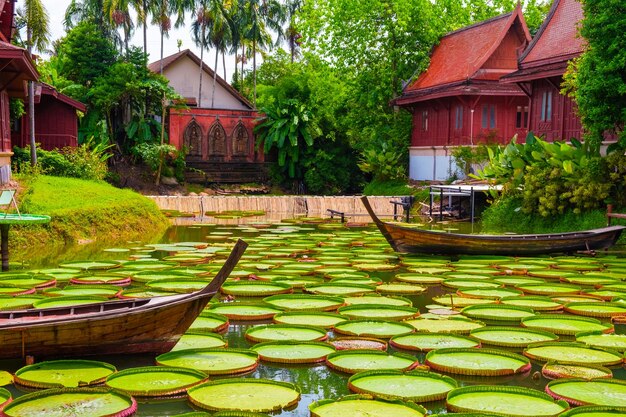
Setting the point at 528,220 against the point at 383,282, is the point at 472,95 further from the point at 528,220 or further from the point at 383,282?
the point at 383,282

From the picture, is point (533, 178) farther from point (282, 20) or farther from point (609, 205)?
point (282, 20)

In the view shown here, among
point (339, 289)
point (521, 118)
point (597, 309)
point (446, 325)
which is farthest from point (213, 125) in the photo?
point (446, 325)

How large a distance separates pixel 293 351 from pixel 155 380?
1.60 metres

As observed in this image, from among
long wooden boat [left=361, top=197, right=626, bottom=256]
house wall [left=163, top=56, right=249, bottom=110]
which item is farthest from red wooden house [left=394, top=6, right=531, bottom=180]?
long wooden boat [left=361, top=197, right=626, bottom=256]

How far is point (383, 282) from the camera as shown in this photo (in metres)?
12.4

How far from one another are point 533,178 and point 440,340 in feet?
40.7

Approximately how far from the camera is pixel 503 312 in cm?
996

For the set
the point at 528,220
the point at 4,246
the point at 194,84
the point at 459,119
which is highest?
the point at 194,84

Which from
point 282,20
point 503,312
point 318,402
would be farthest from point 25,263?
point 282,20

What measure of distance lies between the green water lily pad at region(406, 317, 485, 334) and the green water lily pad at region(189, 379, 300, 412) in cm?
266

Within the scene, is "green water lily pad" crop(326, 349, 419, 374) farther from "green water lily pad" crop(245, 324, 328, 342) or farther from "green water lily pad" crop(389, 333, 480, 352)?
"green water lily pad" crop(245, 324, 328, 342)

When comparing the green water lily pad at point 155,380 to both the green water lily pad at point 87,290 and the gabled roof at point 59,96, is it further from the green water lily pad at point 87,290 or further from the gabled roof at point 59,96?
the gabled roof at point 59,96

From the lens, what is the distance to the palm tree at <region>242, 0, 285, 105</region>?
44156 mm

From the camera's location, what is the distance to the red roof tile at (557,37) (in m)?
23.9
